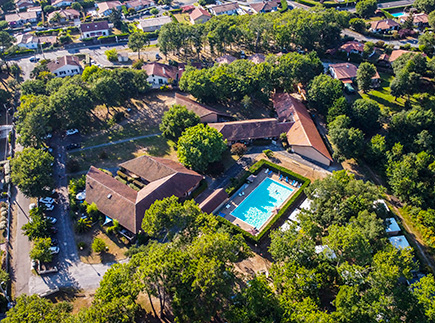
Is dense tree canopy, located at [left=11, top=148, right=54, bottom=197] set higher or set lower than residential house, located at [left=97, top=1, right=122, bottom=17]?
lower

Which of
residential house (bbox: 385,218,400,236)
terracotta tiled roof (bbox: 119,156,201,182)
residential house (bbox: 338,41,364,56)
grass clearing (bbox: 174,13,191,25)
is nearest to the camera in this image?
residential house (bbox: 385,218,400,236)

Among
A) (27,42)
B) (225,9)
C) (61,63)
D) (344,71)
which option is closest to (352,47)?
(344,71)

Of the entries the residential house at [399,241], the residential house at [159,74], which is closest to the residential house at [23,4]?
the residential house at [159,74]

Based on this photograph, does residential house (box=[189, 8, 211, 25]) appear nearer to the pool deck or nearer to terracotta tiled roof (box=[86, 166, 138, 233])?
the pool deck

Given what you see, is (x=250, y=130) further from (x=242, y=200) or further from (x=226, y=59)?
(x=226, y=59)

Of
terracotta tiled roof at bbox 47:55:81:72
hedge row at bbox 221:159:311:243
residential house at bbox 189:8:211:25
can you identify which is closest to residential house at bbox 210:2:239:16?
residential house at bbox 189:8:211:25

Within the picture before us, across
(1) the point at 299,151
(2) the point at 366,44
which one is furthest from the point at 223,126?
(2) the point at 366,44

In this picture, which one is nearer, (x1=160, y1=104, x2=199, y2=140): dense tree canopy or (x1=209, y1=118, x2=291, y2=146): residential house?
(x1=160, y1=104, x2=199, y2=140): dense tree canopy
